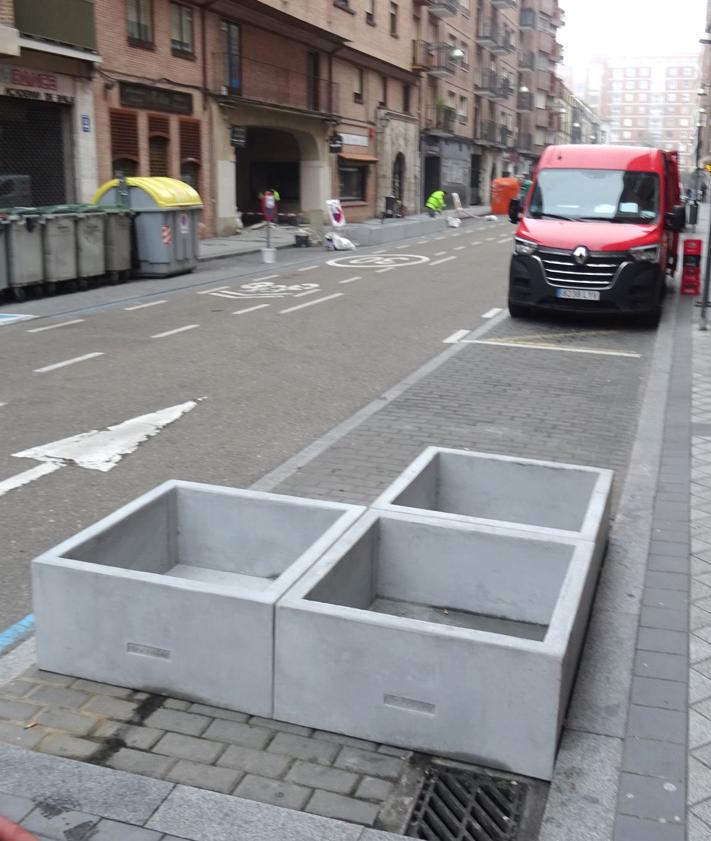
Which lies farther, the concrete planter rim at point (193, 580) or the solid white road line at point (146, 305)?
the solid white road line at point (146, 305)

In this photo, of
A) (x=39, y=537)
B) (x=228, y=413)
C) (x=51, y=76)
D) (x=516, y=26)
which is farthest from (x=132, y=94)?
(x=516, y=26)

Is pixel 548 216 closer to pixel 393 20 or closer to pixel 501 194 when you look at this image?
pixel 393 20

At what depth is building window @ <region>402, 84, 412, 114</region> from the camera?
47759mm

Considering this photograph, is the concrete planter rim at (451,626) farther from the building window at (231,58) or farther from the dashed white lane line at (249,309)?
the building window at (231,58)

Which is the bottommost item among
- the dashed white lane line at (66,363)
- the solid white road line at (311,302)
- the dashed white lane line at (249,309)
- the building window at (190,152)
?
the dashed white lane line at (66,363)

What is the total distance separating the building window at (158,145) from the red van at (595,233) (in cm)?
1486

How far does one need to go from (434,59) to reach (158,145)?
87.9 ft

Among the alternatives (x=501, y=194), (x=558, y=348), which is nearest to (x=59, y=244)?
(x=558, y=348)

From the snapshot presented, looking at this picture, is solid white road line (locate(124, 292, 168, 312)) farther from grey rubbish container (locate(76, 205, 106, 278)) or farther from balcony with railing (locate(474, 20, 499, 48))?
balcony with railing (locate(474, 20, 499, 48))

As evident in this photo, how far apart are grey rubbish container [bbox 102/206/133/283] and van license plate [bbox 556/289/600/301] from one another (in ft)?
28.4

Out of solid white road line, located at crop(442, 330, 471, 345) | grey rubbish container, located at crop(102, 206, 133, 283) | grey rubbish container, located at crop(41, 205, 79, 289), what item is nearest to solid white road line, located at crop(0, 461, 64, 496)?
solid white road line, located at crop(442, 330, 471, 345)

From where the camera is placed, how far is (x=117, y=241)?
1850 centimetres

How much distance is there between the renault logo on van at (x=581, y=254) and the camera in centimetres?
1337

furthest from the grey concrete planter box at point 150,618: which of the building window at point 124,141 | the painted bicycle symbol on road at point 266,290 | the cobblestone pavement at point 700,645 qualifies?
the building window at point 124,141
